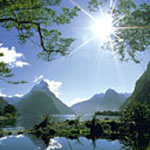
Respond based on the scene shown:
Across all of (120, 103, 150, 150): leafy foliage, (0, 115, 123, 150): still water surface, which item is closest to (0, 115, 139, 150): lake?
(0, 115, 123, 150): still water surface

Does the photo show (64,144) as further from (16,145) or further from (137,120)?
(137,120)

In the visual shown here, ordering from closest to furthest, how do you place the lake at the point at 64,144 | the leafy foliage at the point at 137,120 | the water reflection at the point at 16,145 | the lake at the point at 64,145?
the lake at the point at 64,145
the lake at the point at 64,144
the water reflection at the point at 16,145
the leafy foliage at the point at 137,120

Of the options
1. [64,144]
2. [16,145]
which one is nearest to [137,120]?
[64,144]

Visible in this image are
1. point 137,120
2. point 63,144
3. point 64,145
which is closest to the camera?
point 64,145

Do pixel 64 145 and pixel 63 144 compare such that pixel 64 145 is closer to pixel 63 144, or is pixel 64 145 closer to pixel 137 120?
pixel 63 144

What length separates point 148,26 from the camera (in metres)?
10.9

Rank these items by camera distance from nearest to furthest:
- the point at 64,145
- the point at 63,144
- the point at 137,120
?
1. the point at 64,145
2. the point at 63,144
3. the point at 137,120

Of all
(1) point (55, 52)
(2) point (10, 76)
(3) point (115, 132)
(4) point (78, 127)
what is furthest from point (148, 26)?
(4) point (78, 127)

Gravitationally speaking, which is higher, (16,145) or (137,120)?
(137,120)

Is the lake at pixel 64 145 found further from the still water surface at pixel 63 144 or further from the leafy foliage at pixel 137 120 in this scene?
the leafy foliage at pixel 137 120

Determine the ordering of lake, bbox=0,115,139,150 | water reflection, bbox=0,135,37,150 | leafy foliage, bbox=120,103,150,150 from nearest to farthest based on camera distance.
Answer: lake, bbox=0,115,139,150 < water reflection, bbox=0,135,37,150 < leafy foliage, bbox=120,103,150,150

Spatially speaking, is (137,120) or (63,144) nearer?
(63,144)

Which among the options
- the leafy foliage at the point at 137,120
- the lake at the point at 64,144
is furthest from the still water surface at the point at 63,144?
the leafy foliage at the point at 137,120

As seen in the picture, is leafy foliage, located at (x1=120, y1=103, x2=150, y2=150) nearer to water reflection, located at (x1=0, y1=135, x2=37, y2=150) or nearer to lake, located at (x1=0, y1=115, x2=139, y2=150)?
lake, located at (x1=0, y1=115, x2=139, y2=150)
